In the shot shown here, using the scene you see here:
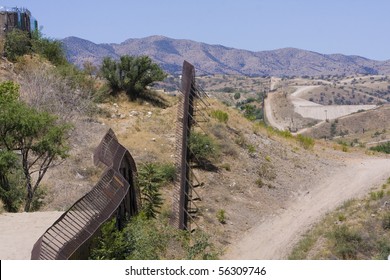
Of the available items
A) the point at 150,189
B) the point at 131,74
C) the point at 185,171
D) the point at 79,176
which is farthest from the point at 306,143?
the point at 150,189

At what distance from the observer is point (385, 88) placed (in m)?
194

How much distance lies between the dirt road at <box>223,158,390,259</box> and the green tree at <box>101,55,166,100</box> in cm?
1202

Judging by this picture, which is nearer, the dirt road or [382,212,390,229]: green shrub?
the dirt road

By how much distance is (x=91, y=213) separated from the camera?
11.2m

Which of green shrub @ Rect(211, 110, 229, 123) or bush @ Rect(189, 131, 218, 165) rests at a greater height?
green shrub @ Rect(211, 110, 229, 123)

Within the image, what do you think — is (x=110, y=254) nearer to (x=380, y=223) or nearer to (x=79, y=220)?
(x=79, y=220)

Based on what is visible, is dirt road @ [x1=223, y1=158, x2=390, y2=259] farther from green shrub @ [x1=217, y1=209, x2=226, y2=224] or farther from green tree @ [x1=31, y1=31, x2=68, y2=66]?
green tree @ [x1=31, y1=31, x2=68, y2=66]

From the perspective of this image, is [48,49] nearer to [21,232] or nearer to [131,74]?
[131,74]

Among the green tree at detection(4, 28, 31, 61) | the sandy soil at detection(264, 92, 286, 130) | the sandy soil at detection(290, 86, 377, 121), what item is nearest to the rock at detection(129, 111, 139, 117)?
the green tree at detection(4, 28, 31, 61)

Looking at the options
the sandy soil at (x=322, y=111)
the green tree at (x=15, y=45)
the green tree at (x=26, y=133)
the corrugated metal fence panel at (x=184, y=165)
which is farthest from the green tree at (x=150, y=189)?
the sandy soil at (x=322, y=111)

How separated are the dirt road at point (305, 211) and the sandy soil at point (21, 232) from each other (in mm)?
6675

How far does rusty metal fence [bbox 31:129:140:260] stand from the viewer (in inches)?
374

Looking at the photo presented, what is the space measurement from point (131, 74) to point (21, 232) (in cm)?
2288
